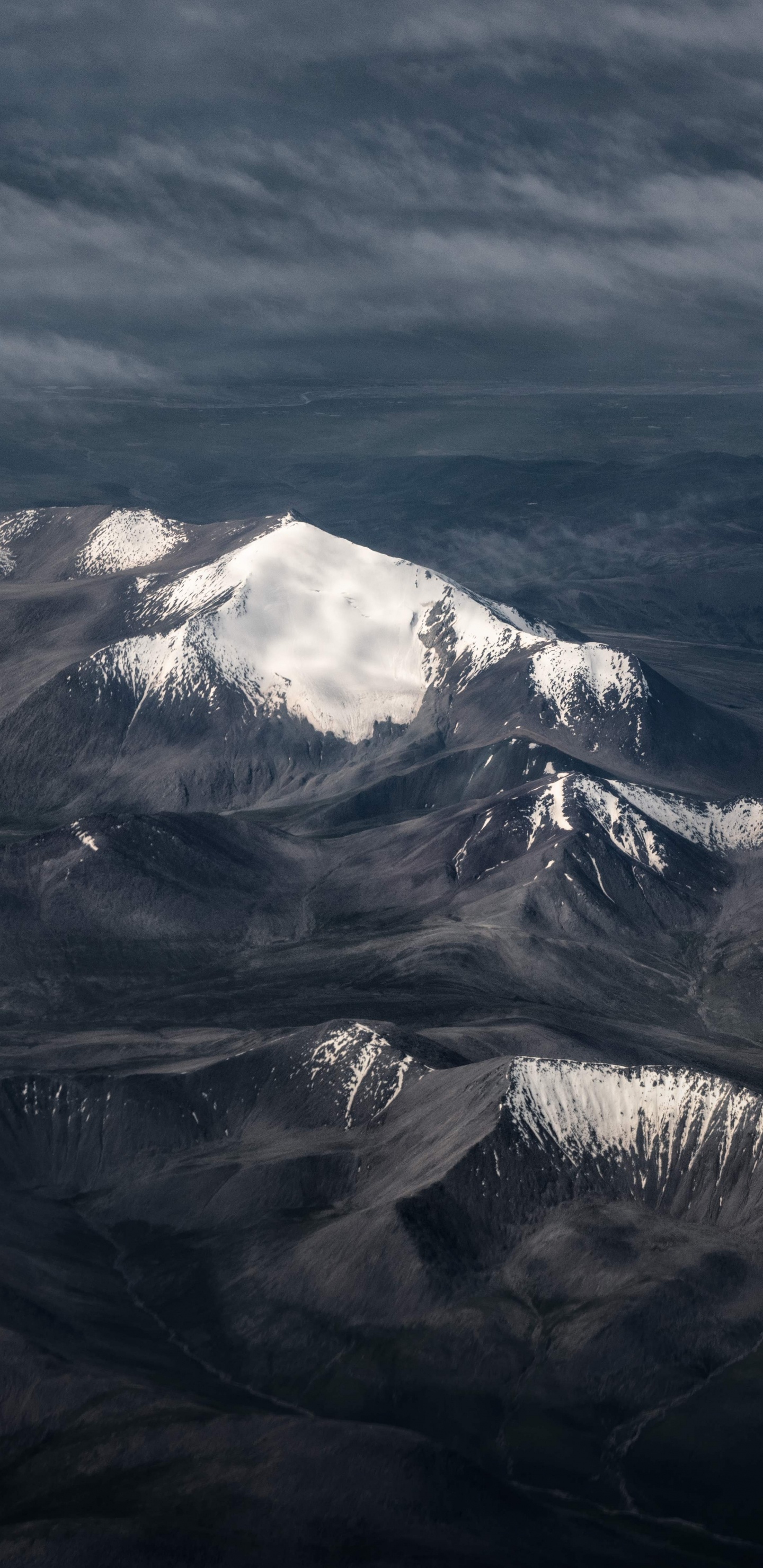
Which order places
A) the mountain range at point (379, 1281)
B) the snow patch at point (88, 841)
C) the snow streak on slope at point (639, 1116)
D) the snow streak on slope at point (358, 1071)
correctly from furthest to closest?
the snow patch at point (88, 841), the snow streak on slope at point (358, 1071), the snow streak on slope at point (639, 1116), the mountain range at point (379, 1281)

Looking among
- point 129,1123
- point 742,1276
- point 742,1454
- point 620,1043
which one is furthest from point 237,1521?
point 620,1043

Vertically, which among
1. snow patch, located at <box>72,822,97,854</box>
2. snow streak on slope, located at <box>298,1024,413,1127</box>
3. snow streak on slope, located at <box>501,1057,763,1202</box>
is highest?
snow streak on slope, located at <box>501,1057,763,1202</box>

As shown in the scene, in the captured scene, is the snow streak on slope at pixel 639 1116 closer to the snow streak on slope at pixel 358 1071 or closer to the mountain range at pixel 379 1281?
the mountain range at pixel 379 1281

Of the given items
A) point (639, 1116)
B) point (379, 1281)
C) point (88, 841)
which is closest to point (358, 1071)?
point (639, 1116)

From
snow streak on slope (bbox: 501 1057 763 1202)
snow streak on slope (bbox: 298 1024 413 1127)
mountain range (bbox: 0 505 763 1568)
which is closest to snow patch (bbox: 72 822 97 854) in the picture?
mountain range (bbox: 0 505 763 1568)

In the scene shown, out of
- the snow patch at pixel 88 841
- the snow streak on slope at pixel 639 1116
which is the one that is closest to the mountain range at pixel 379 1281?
the snow streak on slope at pixel 639 1116

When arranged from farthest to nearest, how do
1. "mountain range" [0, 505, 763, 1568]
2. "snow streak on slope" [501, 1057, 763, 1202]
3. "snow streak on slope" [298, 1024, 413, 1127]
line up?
"snow streak on slope" [298, 1024, 413, 1127] → "snow streak on slope" [501, 1057, 763, 1202] → "mountain range" [0, 505, 763, 1568]

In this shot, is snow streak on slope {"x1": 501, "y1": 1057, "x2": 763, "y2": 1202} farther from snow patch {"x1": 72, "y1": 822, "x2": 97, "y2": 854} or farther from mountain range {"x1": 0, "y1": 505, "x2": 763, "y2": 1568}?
snow patch {"x1": 72, "y1": 822, "x2": 97, "y2": 854}

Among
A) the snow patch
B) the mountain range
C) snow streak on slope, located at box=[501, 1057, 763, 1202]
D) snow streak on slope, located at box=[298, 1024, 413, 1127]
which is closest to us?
the mountain range

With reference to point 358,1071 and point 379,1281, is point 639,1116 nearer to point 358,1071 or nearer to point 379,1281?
point 358,1071

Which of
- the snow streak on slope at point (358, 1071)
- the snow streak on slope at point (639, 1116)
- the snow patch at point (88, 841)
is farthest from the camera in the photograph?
the snow patch at point (88, 841)
